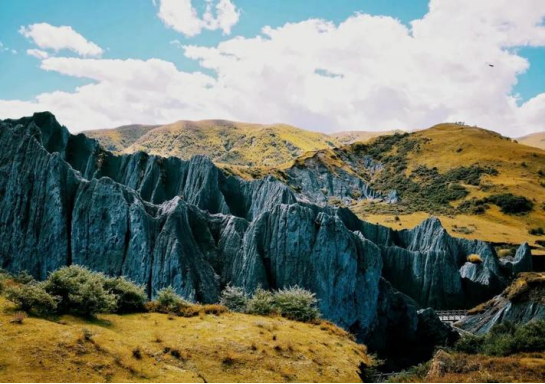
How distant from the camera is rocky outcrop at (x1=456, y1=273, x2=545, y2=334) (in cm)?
5641

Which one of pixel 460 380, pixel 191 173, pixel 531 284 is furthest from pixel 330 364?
pixel 191 173

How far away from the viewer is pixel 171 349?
750 inches

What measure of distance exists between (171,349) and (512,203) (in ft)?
533

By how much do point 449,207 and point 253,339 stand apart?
156160 mm

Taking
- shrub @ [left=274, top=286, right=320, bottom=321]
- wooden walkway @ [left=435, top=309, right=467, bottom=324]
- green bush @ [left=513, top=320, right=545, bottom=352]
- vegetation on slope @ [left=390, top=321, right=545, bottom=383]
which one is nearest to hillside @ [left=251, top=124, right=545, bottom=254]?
wooden walkway @ [left=435, top=309, right=467, bottom=324]

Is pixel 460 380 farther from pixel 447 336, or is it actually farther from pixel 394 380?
pixel 447 336

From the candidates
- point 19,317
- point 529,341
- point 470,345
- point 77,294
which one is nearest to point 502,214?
point 470,345

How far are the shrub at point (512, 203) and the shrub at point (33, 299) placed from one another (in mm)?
160446

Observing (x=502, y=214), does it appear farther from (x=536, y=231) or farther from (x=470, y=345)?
(x=470, y=345)

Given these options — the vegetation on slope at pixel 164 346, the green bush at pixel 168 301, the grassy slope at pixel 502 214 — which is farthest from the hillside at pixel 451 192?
the vegetation on slope at pixel 164 346

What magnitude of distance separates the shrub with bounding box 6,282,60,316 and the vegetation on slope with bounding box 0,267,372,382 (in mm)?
232

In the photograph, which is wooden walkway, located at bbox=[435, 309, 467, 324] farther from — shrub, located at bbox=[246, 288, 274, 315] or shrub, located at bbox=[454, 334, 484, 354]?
shrub, located at bbox=[246, 288, 274, 315]

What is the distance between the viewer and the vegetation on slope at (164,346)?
15.6 m

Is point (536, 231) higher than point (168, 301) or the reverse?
higher
